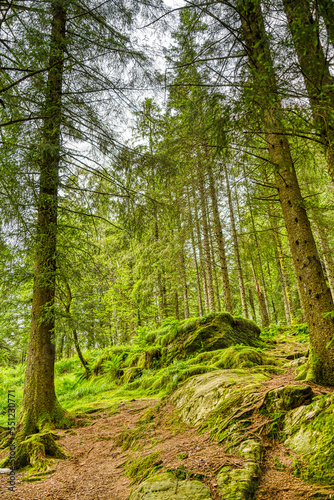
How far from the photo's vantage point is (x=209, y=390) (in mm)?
4340

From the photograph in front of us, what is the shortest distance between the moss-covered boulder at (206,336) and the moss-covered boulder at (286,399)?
3939 millimetres

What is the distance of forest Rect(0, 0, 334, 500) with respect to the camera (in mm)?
3137

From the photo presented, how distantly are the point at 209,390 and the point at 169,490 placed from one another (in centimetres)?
215

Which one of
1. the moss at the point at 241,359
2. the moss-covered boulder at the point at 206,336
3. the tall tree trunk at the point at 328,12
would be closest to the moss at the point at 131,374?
the moss-covered boulder at the point at 206,336

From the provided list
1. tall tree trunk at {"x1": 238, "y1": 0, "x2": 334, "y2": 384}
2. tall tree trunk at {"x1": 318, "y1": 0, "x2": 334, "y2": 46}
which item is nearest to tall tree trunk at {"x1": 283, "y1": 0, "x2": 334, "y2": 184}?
tall tree trunk at {"x1": 318, "y1": 0, "x2": 334, "y2": 46}

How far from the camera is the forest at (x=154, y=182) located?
10.3ft

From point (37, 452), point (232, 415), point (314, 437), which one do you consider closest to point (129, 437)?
point (37, 452)

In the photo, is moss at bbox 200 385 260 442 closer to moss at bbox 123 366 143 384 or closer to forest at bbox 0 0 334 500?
forest at bbox 0 0 334 500

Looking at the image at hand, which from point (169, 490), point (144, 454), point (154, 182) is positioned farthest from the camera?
point (154, 182)

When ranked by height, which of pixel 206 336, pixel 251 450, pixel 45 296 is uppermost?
pixel 45 296

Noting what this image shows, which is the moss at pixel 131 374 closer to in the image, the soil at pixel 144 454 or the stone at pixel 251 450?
the soil at pixel 144 454

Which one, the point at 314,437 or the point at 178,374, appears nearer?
the point at 314,437

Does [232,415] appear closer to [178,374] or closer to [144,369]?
[178,374]

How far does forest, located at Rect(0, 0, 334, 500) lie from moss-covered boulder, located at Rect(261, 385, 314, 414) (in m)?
0.01
